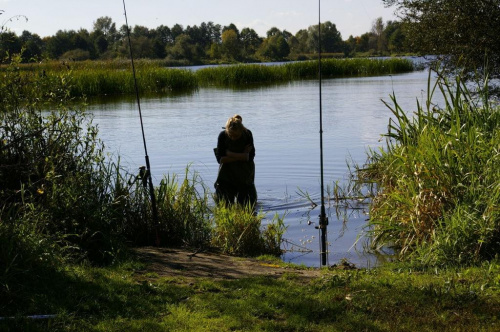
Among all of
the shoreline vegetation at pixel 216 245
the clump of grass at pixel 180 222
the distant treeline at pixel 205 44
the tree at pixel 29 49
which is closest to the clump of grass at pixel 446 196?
the shoreline vegetation at pixel 216 245

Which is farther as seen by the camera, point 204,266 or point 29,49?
point 29,49

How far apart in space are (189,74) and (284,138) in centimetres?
2197

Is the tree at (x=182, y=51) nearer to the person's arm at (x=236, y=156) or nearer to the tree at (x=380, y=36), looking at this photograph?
the tree at (x=380, y=36)

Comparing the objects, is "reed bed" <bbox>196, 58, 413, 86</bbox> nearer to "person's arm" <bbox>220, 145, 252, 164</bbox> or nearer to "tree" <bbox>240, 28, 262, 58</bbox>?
"person's arm" <bbox>220, 145, 252, 164</bbox>

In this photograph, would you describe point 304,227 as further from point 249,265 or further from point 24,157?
point 24,157

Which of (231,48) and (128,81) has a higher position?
(128,81)

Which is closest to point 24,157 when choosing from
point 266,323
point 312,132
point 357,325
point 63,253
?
point 63,253

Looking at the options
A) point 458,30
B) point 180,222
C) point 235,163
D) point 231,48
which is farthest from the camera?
point 231,48

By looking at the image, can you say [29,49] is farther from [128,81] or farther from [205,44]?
[205,44]

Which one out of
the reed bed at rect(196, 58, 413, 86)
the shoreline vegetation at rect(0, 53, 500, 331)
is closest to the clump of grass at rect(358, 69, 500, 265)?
the shoreline vegetation at rect(0, 53, 500, 331)

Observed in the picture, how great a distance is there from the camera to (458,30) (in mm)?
14562

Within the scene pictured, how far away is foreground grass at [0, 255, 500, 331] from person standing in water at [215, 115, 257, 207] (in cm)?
343

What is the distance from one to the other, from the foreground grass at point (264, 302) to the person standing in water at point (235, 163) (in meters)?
3.43

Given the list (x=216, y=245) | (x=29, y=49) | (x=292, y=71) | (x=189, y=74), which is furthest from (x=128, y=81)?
(x=216, y=245)
